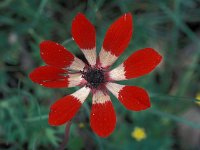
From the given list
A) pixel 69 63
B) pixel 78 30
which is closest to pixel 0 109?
pixel 69 63

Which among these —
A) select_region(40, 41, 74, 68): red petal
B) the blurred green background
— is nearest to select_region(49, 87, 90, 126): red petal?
select_region(40, 41, 74, 68): red petal

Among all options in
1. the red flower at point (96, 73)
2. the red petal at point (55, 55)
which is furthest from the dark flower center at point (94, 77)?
the red petal at point (55, 55)

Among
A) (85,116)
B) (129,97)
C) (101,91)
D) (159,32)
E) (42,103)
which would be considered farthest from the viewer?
(159,32)

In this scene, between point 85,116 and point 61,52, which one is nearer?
point 61,52

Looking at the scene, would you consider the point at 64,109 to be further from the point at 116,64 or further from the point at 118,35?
the point at 116,64

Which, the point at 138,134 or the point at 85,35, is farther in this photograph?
the point at 138,134

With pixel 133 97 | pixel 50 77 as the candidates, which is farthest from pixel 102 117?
pixel 50 77

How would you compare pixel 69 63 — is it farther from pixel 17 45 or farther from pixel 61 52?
pixel 17 45
